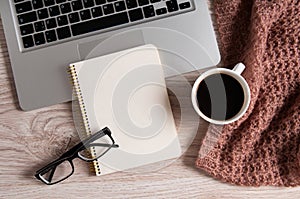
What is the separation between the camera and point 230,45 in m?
0.79

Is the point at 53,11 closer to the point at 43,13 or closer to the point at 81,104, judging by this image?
the point at 43,13

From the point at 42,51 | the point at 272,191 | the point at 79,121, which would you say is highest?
the point at 42,51

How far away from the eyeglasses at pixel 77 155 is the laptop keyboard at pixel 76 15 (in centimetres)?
16

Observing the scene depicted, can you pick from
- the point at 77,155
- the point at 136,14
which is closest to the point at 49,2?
the point at 136,14

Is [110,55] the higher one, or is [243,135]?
[110,55]

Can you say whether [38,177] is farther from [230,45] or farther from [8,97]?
[230,45]

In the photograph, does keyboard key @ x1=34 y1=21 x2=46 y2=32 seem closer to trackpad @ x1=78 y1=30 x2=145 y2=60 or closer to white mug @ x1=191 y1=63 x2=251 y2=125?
trackpad @ x1=78 y1=30 x2=145 y2=60

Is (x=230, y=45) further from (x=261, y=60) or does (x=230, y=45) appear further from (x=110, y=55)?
(x=110, y=55)

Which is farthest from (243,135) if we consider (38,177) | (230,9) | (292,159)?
(38,177)

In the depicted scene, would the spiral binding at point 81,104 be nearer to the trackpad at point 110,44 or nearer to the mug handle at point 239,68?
the trackpad at point 110,44

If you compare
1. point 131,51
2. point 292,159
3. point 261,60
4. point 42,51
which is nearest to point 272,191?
point 292,159

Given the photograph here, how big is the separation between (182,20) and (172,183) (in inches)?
9.7

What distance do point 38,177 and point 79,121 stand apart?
0.34 feet

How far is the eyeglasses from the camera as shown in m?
0.77
